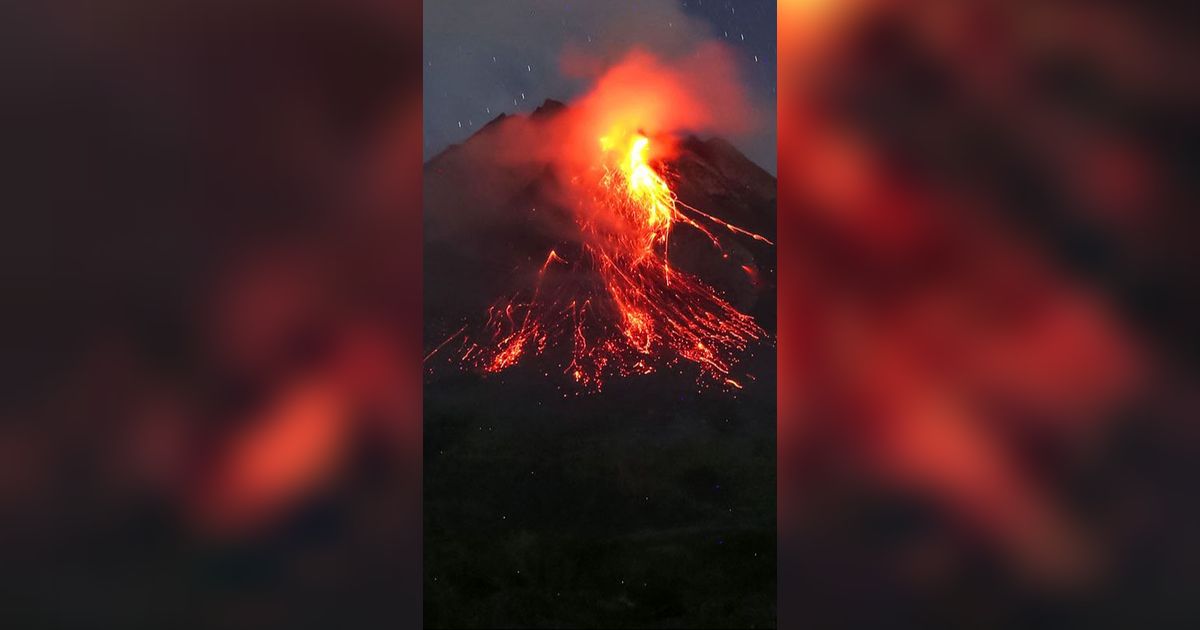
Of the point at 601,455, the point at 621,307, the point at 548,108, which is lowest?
the point at 601,455

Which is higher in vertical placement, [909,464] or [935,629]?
[909,464]

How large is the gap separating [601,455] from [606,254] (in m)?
0.45

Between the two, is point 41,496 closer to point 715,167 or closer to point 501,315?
point 501,315

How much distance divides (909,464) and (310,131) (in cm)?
144

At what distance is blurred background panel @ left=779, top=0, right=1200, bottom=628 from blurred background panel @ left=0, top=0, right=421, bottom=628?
1.00m

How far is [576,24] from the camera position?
5.79 ft

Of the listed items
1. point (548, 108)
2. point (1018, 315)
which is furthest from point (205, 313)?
point (1018, 315)

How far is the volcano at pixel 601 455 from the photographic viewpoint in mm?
1745

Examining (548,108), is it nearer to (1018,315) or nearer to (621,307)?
(621,307)

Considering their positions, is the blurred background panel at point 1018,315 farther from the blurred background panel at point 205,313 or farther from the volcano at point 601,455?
the blurred background panel at point 205,313

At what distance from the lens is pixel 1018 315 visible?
1621 millimetres

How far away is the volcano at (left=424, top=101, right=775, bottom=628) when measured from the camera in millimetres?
1745

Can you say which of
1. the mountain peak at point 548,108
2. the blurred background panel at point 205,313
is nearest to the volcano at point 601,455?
the mountain peak at point 548,108

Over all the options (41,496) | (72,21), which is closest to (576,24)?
(72,21)
